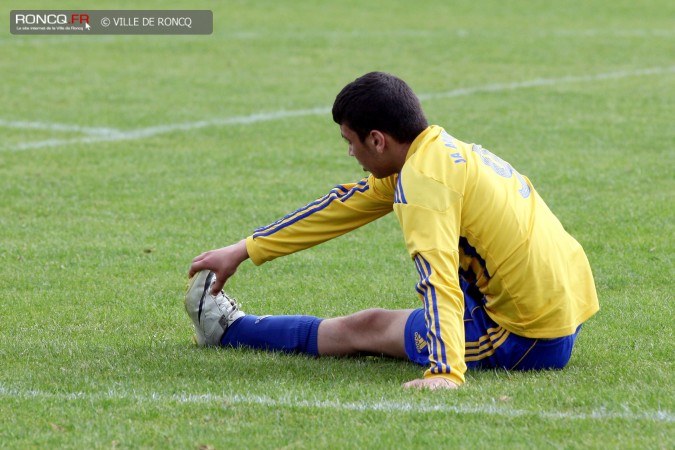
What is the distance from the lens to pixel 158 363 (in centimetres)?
505

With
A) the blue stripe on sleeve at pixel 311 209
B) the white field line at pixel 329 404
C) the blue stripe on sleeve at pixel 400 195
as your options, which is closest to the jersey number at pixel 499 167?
the blue stripe on sleeve at pixel 400 195

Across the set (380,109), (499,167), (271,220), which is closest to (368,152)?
(380,109)

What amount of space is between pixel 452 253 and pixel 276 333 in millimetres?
1177

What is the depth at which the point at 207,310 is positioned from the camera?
5.29m

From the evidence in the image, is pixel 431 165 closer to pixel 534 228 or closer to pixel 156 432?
pixel 534 228

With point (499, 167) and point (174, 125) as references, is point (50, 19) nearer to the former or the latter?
point (174, 125)

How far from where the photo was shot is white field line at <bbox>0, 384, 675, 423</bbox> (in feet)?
13.7

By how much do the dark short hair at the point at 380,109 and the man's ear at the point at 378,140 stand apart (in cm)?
2

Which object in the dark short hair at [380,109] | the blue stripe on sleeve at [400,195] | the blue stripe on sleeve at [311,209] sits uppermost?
the dark short hair at [380,109]

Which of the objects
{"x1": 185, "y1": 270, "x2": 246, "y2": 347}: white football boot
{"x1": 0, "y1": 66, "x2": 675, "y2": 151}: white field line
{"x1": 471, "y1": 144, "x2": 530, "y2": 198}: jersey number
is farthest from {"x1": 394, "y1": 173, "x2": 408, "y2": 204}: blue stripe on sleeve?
{"x1": 0, "y1": 66, "x2": 675, "y2": 151}: white field line

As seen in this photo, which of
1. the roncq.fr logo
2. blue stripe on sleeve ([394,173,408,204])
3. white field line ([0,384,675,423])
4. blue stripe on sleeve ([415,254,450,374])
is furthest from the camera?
the roncq.fr logo

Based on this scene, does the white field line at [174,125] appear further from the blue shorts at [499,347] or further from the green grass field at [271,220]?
the blue shorts at [499,347]

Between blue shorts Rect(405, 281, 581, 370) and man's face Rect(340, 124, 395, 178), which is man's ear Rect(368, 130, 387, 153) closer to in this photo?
man's face Rect(340, 124, 395, 178)

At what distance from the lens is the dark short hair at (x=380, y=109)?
4.60 m
